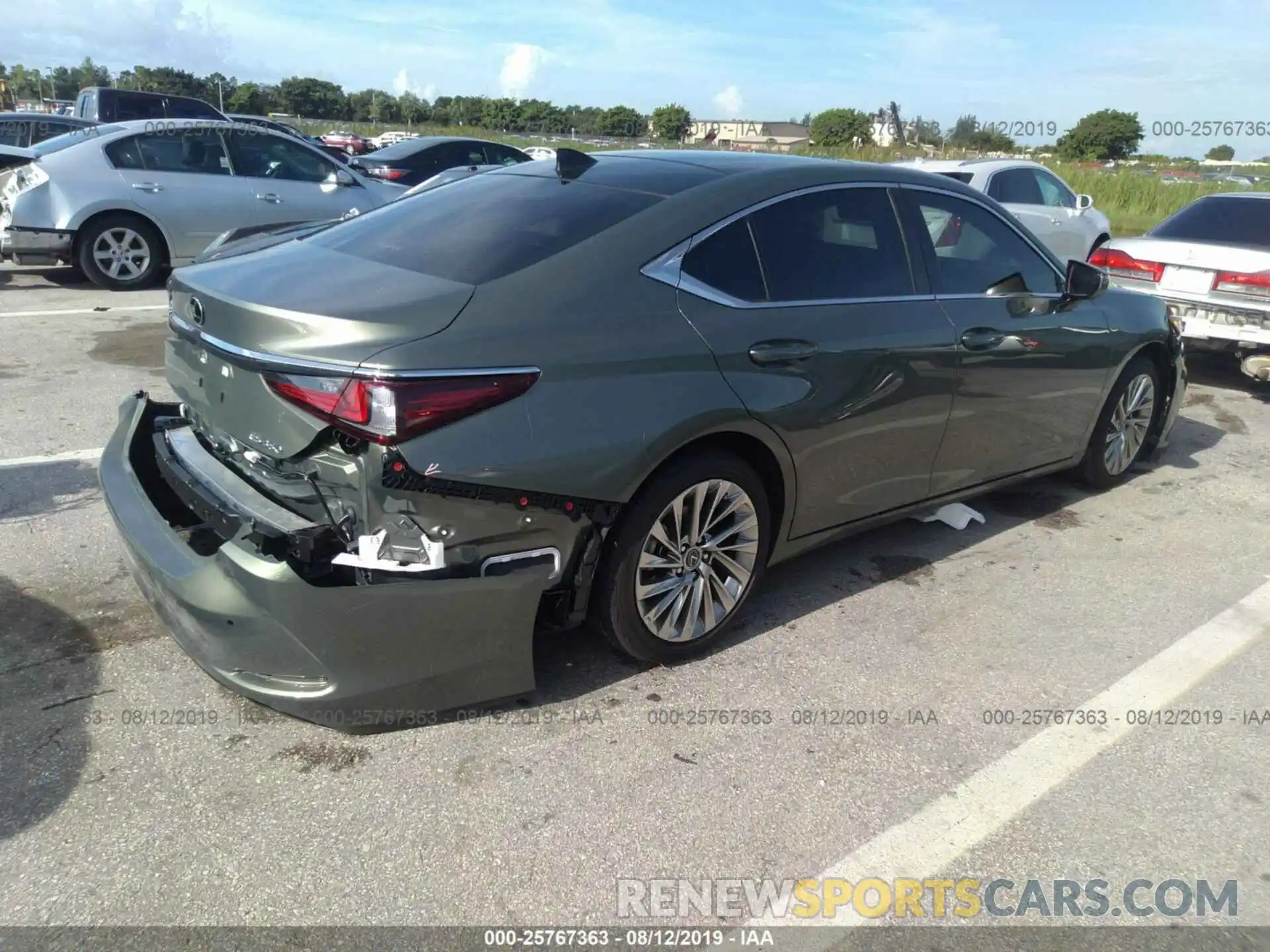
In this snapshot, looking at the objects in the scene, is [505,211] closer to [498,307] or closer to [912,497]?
[498,307]

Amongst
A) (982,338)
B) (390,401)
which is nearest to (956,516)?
(982,338)

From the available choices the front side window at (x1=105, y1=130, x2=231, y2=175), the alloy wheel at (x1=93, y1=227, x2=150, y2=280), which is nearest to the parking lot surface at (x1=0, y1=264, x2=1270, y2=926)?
the alloy wheel at (x1=93, y1=227, x2=150, y2=280)

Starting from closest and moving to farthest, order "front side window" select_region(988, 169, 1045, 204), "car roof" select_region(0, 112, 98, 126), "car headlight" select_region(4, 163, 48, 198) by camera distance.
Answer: "car headlight" select_region(4, 163, 48, 198) < "front side window" select_region(988, 169, 1045, 204) < "car roof" select_region(0, 112, 98, 126)

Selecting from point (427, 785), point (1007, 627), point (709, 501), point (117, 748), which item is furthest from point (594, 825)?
point (1007, 627)

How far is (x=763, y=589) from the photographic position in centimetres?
420

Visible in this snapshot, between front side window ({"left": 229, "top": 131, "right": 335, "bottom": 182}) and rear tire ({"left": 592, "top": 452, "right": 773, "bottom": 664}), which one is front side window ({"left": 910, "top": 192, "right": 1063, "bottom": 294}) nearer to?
rear tire ({"left": 592, "top": 452, "right": 773, "bottom": 664})

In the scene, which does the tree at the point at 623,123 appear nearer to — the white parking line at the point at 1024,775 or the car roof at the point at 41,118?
the car roof at the point at 41,118

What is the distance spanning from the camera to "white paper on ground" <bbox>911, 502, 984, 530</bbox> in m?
4.92

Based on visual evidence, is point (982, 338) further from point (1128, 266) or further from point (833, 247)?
point (1128, 266)

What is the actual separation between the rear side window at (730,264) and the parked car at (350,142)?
2831 centimetres

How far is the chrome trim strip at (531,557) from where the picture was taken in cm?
287

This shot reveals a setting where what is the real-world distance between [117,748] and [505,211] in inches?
83.2

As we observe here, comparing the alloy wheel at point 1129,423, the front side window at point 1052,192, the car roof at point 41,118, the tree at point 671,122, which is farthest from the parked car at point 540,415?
the tree at point 671,122

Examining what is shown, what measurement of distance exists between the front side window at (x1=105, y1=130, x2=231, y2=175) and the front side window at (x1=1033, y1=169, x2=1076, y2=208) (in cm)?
872
